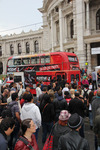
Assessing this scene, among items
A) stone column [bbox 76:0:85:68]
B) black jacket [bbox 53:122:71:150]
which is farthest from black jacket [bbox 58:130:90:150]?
stone column [bbox 76:0:85:68]

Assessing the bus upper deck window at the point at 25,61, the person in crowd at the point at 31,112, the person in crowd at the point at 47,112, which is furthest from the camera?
the bus upper deck window at the point at 25,61

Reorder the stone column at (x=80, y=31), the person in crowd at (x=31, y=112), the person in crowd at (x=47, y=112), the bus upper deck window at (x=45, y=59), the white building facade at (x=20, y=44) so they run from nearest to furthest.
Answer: the person in crowd at (x=31, y=112)
the person in crowd at (x=47, y=112)
the bus upper deck window at (x=45, y=59)
the stone column at (x=80, y=31)
the white building facade at (x=20, y=44)

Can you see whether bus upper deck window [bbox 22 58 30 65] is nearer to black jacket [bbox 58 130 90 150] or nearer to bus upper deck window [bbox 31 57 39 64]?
bus upper deck window [bbox 31 57 39 64]

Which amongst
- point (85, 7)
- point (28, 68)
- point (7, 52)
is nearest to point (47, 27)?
point (85, 7)

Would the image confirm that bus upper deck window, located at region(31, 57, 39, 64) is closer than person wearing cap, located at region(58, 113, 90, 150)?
No

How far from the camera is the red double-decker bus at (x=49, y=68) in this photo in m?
15.7

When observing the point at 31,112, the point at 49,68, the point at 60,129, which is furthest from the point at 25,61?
the point at 60,129

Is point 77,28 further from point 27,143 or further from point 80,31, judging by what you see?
point 27,143

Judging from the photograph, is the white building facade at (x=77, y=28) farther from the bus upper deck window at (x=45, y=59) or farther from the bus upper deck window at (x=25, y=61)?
the bus upper deck window at (x=25, y=61)

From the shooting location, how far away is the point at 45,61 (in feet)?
57.1

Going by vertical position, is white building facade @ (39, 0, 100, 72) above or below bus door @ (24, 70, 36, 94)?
above

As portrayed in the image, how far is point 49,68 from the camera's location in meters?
17.0

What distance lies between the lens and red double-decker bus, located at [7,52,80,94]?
15710 mm

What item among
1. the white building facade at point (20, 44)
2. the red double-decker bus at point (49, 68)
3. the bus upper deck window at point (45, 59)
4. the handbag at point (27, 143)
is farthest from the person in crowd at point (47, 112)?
the white building facade at point (20, 44)
